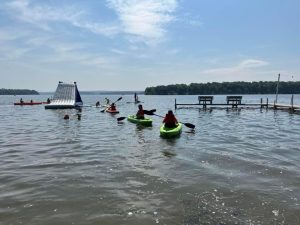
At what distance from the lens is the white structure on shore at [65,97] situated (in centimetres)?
5869

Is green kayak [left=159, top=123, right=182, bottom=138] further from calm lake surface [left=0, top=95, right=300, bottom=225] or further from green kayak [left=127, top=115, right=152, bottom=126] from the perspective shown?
green kayak [left=127, top=115, right=152, bottom=126]

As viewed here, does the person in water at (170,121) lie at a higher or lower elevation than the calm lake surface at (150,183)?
higher

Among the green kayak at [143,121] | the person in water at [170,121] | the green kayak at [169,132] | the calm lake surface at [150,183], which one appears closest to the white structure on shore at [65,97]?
the green kayak at [143,121]

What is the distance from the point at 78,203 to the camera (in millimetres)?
9750

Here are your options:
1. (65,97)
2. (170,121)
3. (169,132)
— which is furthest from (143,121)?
(65,97)

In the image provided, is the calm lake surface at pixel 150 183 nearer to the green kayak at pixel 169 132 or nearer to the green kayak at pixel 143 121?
the green kayak at pixel 169 132

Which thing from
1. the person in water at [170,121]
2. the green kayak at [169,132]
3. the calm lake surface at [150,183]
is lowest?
the calm lake surface at [150,183]

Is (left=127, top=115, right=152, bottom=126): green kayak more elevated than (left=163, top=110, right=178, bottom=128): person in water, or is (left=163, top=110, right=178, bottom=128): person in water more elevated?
(left=163, top=110, right=178, bottom=128): person in water

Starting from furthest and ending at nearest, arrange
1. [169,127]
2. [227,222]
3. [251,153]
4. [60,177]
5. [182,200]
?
[169,127] < [251,153] < [60,177] < [182,200] < [227,222]

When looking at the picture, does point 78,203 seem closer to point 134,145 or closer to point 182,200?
point 182,200

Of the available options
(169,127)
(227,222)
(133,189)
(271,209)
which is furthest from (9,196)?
(169,127)

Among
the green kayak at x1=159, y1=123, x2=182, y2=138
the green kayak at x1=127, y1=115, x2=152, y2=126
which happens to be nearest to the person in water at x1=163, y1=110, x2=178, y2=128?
the green kayak at x1=159, y1=123, x2=182, y2=138

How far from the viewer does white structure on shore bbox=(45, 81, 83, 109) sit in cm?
5869

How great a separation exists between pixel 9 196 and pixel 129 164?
539cm
